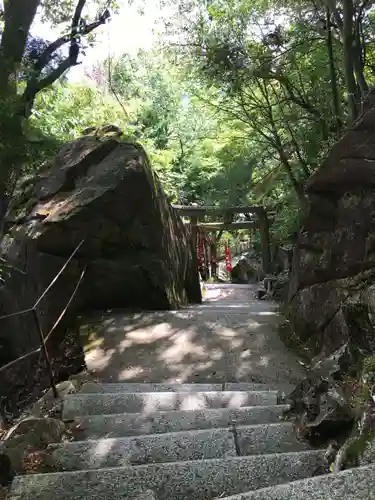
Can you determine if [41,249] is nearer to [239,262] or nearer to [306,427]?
[306,427]

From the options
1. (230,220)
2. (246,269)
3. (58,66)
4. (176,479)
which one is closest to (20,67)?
(58,66)

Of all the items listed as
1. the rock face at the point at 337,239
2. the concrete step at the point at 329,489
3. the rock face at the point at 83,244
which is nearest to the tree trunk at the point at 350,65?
the rock face at the point at 337,239

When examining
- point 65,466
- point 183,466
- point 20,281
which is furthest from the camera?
point 20,281

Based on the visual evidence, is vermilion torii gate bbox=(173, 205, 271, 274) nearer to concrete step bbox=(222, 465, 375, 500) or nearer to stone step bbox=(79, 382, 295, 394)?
stone step bbox=(79, 382, 295, 394)

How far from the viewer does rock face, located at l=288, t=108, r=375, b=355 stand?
4.23 meters

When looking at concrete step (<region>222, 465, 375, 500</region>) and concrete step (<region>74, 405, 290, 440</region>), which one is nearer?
concrete step (<region>222, 465, 375, 500</region>)

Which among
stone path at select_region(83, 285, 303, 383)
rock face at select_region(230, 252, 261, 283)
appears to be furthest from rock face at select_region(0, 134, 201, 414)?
rock face at select_region(230, 252, 261, 283)

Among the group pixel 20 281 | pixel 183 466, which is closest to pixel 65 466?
pixel 183 466

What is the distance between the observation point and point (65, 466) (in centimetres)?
234

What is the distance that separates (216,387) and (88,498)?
79.8 inches

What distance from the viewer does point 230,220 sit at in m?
13.9

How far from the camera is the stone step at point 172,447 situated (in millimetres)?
2344

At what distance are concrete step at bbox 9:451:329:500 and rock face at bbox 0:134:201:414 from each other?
274 centimetres

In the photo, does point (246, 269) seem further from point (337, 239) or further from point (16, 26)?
point (16, 26)
